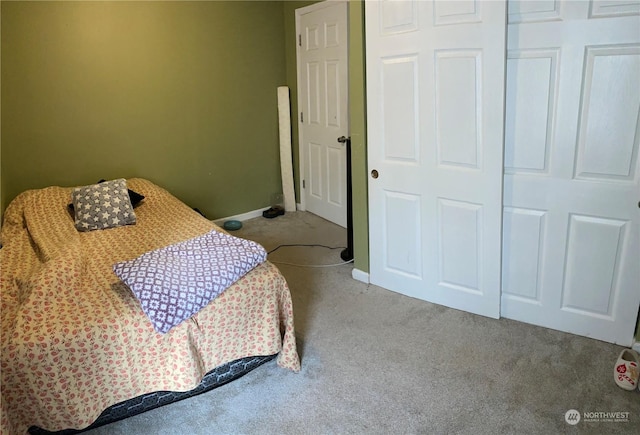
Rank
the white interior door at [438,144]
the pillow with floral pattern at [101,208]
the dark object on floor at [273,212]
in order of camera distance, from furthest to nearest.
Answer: the dark object on floor at [273,212], the pillow with floral pattern at [101,208], the white interior door at [438,144]

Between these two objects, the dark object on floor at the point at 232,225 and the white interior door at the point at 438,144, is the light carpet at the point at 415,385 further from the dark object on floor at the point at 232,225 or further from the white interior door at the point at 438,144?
the dark object on floor at the point at 232,225

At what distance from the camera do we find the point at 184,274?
84.1 inches

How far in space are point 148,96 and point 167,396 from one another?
8.83 ft

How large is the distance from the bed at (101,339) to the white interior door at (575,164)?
134cm

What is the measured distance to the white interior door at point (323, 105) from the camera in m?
4.27

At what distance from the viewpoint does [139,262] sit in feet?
7.25

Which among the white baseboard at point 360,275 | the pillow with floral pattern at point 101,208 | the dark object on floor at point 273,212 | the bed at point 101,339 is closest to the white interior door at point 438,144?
the white baseboard at point 360,275

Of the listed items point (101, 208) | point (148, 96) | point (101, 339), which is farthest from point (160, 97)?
point (101, 339)

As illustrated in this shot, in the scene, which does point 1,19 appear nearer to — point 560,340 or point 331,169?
point 331,169

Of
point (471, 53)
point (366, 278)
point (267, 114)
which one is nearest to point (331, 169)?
point (267, 114)

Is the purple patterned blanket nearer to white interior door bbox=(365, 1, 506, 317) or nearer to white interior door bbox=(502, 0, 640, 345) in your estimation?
white interior door bbox=(365, 1, 506, 317)

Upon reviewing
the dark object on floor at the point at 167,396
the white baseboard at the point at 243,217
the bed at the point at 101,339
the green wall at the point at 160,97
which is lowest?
the dark object on floor at the point at 167,396

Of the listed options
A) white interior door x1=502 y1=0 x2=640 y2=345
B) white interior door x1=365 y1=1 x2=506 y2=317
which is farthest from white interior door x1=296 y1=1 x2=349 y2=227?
white interior door x1=502 y1=0 x2=640 y2=345

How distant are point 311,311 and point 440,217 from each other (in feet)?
3.08
